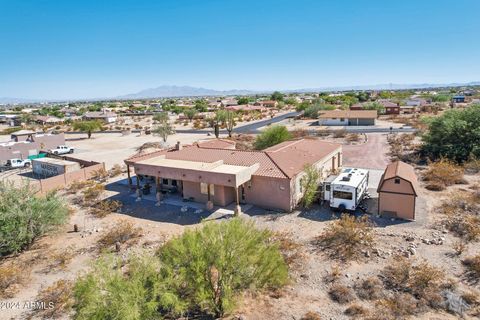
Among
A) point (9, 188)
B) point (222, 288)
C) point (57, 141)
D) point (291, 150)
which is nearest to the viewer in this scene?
point (222, 288)

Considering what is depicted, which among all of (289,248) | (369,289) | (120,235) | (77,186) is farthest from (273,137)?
(369,289)

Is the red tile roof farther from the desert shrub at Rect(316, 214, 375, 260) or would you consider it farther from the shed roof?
the shed roof

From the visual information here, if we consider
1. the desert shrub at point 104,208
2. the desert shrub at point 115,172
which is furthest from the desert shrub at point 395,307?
the desert shrub at point 115,172

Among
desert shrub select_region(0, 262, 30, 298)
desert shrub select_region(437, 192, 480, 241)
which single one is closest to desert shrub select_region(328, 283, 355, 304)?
desert shrub select_region(437, 192, 480, 241)

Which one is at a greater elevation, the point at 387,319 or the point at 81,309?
the point at 81,309

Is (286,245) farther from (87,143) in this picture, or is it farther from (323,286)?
(87,143)

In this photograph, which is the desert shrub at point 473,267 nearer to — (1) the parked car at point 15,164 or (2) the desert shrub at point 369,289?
(2) the desert shrub at point 369,289

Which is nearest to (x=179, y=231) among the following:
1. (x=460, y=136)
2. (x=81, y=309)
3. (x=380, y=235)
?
(x=81, y=309)
